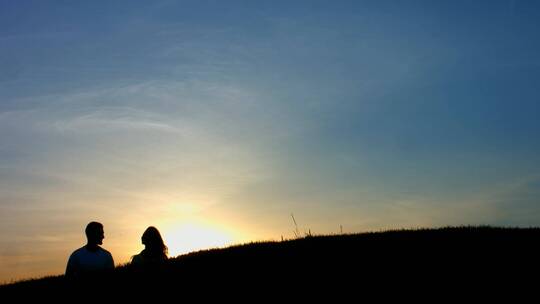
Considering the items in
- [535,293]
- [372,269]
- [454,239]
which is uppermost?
[454,239]

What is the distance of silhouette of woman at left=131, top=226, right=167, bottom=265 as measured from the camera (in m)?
14.0

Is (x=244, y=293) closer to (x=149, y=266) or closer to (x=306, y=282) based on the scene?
(x=306, y=282)

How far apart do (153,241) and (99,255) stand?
1.39 metres

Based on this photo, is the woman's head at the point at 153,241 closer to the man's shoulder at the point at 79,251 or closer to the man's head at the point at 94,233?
the man's head at the point at 94,233

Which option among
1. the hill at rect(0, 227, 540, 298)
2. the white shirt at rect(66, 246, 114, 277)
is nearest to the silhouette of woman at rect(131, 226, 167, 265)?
the hill at rect(0, 227, 540, 298)

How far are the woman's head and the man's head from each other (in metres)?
1.03

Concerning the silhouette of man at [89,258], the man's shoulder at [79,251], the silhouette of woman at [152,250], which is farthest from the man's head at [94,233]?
the silhouette of woman at [152,250]

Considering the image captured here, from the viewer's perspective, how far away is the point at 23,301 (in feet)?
42.1

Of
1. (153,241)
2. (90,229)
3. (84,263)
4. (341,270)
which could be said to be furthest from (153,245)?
(341,270)

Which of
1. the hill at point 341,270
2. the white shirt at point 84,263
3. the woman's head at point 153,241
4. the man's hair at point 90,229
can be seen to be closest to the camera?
the hill at point 341,270

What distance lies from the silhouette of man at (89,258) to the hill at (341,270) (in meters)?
0.40

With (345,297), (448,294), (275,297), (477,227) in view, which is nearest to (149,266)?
(275,297)

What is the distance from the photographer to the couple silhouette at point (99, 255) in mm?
13625

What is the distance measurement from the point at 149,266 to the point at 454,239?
871 centimetres
